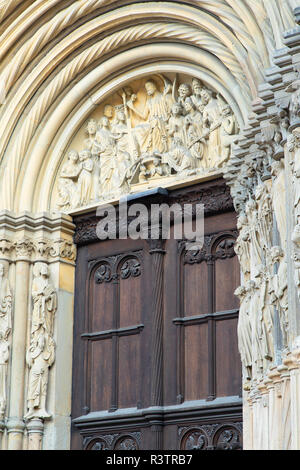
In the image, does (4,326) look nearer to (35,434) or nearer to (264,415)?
(35,434)

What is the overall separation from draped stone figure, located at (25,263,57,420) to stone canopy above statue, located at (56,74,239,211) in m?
1.05

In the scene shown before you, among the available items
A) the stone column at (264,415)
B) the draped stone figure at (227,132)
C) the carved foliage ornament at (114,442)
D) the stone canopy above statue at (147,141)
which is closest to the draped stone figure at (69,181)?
the stone canopy above statue at (147,141)

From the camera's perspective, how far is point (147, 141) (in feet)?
39.0

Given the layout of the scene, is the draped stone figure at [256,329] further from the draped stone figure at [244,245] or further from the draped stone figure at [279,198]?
the draped stone figure at [279,198]

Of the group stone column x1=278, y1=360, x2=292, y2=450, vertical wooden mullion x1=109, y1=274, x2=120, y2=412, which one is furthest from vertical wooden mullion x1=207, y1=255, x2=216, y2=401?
stone column x1=278, y1=360, x2=292, y2=450

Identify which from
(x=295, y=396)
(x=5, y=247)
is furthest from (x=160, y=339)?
(x=295, y=396)

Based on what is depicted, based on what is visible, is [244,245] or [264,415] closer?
→ [264,415]

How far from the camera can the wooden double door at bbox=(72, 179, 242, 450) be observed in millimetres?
10617

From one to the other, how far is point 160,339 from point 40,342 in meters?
1.57

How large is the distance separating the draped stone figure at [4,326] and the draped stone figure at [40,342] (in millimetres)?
278

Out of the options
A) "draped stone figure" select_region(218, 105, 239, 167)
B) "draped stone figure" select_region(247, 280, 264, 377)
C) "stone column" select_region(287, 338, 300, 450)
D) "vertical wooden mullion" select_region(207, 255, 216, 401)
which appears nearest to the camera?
"stone column" select_region(287, 338, 300, 450)

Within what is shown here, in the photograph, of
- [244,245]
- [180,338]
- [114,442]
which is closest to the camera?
[244,245]

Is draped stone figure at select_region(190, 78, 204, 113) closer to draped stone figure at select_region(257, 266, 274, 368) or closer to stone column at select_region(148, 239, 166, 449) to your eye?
stone column at select_region(148, 239, 166, 449)

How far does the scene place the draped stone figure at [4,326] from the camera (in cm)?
1170
